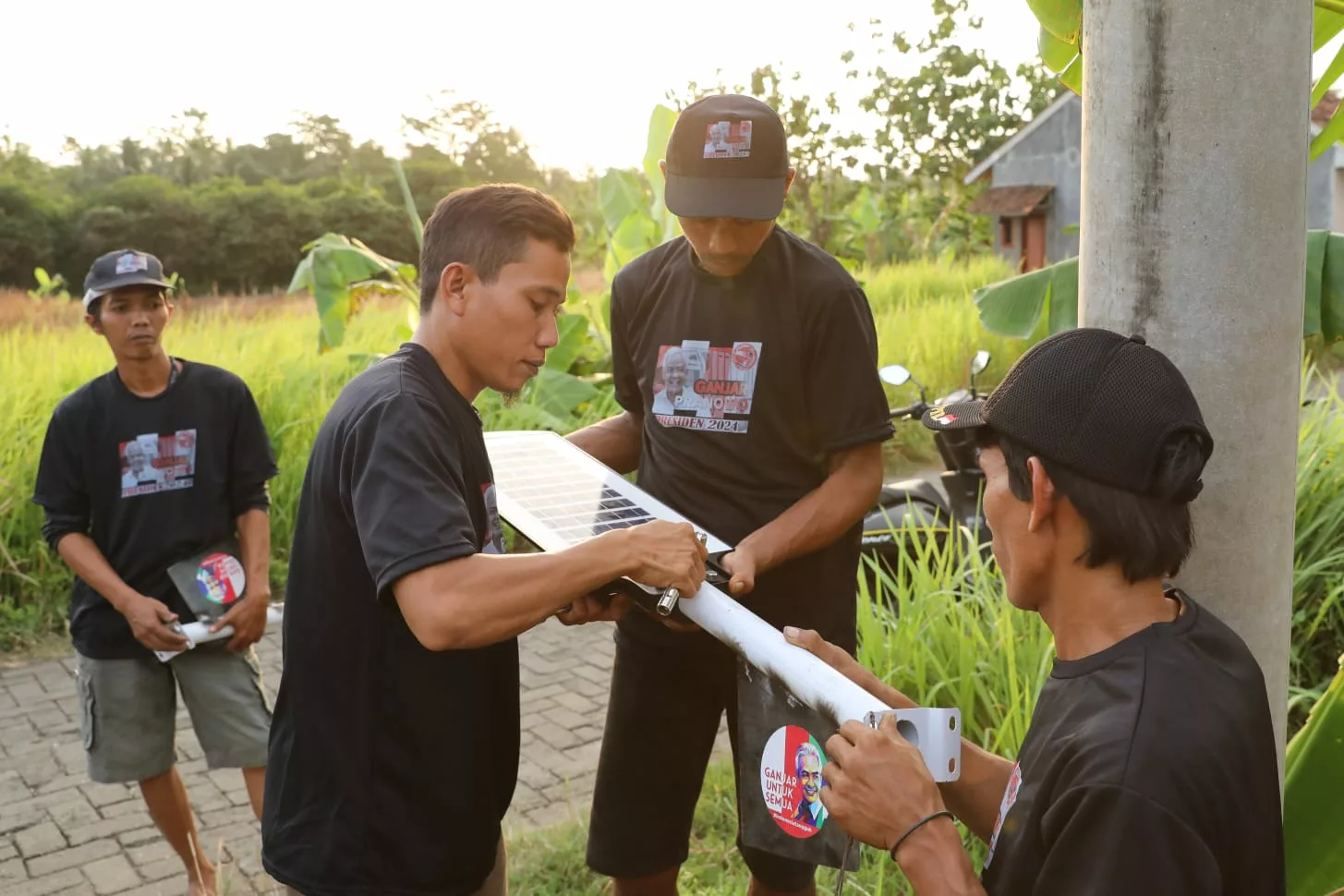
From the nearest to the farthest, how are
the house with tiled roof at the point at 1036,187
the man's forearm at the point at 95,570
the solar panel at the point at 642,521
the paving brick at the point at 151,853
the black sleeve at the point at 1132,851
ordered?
1. the black sleeve at the point at 1132,851
2. the solar panel at the point at 642,521
3. the man's forearm at the point at 95,570
4. the paving brick at the point at 151,853
5. the house with tiled roof at the point at 1036,187

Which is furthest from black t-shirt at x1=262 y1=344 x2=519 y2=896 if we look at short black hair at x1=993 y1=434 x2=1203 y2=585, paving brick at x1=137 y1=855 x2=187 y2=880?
paving brick at x1=137 y1=855 x2=187 y2=880

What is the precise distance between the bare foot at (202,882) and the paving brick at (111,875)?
0.35m

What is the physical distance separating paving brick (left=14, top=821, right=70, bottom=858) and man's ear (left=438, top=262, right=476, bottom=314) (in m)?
3.47

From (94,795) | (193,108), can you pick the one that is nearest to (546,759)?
(94,795)

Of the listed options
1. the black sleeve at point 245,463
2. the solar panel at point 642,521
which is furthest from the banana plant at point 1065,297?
the black sleeve at point 245,463

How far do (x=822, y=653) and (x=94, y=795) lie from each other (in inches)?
162

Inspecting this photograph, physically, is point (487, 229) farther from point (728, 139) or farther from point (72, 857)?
point (72, 857)

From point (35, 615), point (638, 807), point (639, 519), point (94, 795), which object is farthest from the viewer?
point (35, 615)

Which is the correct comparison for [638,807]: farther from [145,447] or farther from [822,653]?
[145,447]

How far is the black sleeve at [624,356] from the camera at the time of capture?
11.0 feet

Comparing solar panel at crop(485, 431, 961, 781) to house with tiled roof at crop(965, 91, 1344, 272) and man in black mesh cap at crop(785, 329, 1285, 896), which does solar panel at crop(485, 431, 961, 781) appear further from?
house with tiled roof at crop(965, 91, 1344, 272)

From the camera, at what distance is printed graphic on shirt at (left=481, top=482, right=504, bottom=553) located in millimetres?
2348

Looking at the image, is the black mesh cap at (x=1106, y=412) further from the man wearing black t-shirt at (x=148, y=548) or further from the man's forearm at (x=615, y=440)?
the man wearing black t-shirt at (x=148, y=548)

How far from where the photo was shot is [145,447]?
13.5 ft
